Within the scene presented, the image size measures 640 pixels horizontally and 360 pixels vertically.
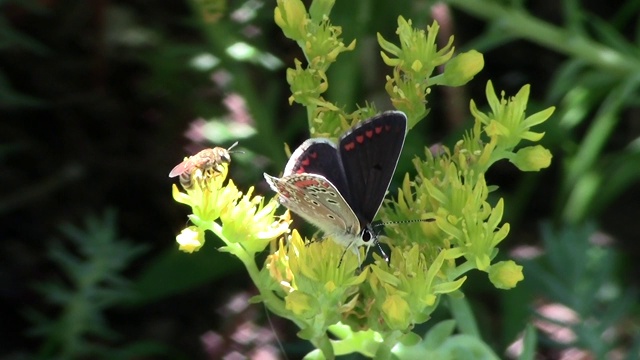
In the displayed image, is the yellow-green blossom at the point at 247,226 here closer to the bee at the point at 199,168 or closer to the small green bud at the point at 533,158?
the bee at the point at 199,168

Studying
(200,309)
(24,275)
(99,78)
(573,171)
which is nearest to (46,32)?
(99,78)

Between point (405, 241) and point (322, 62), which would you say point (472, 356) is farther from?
point (322, 62)

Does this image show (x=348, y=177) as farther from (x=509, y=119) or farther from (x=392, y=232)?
(x=509, y=119)

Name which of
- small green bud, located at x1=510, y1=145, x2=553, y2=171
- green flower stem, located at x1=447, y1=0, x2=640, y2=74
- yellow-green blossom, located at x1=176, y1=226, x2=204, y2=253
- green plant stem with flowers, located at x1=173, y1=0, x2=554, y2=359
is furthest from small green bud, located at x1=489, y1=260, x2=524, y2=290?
green flower stem, located at x1=447, y1=0, x2=640, y2=74

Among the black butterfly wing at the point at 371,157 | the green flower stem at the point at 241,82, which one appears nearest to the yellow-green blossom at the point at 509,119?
the black butterfly wing at the point at 371,157

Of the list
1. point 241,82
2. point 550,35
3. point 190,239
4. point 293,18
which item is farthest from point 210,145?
point 190,239

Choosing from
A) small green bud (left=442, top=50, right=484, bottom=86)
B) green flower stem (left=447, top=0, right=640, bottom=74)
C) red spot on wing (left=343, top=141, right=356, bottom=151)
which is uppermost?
green flower stem (left=447, top=0, right=640, bottom=74)

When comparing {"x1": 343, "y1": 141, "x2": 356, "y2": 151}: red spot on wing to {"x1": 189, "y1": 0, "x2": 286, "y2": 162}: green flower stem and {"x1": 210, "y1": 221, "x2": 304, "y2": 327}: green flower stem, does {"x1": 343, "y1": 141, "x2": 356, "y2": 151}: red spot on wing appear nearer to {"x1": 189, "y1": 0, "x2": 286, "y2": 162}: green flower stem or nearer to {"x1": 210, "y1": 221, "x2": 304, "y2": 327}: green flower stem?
{"x1": 210, "y1": 221, "x2": 304, "y2": 327}: green flower stem
